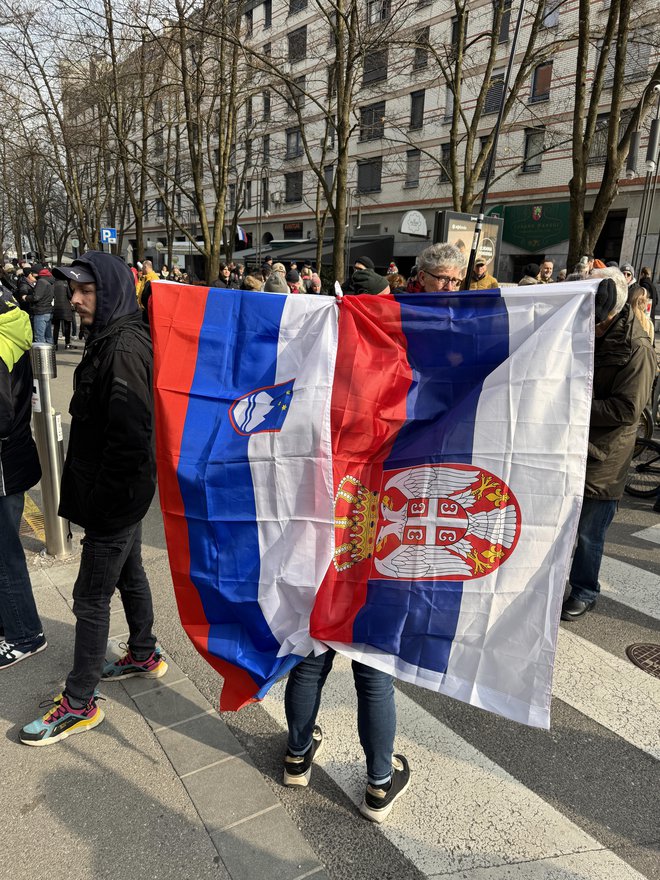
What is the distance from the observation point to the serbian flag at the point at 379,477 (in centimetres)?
211

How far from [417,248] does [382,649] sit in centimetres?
3164

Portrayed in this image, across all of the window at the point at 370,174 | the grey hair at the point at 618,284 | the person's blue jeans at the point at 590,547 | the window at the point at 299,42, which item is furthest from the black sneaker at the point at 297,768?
the window at the point at 370,174

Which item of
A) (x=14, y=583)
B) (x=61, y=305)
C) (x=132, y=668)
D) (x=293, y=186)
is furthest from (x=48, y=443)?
(x=293, y=186)

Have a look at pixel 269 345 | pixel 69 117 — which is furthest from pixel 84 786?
pixel 69 117

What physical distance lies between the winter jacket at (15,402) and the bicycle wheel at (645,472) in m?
5.75

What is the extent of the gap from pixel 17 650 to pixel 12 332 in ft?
5.35

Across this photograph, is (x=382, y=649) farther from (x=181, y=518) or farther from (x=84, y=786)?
(x=84, y=786)

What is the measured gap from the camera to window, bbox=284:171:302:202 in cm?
3850

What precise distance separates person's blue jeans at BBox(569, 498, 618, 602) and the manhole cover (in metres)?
0.44

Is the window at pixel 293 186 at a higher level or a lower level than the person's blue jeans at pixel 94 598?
higher

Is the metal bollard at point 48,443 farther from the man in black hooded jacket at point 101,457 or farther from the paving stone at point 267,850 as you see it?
the paving stone at point 267,850

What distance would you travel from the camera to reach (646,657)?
3.67 m

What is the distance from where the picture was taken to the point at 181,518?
7.81 ft

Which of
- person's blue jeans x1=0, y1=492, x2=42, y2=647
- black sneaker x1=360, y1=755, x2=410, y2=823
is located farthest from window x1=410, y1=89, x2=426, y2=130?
black sneaker x1=360, y1=755, x2=410, y2=823
